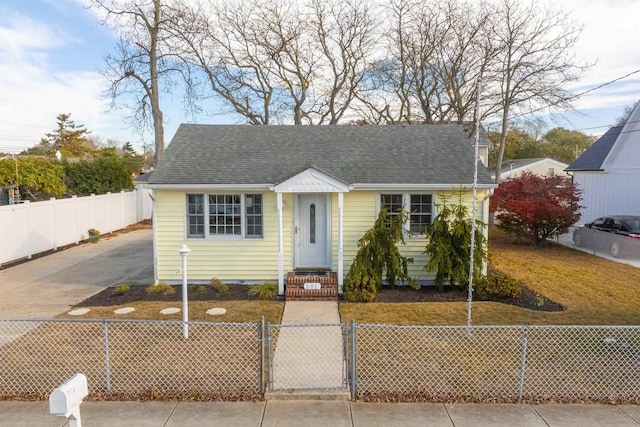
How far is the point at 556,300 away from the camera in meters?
10.1

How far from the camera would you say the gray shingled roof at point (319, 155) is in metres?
11.2

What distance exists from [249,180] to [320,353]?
18.4 ft

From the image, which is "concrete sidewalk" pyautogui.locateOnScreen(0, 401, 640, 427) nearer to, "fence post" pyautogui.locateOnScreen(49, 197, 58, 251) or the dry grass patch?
the dry grass patch

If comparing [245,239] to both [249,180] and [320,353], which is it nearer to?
[249,180]

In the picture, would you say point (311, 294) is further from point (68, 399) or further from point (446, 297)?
point (68, 399)

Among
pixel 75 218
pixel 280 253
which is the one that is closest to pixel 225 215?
pixel 280 253

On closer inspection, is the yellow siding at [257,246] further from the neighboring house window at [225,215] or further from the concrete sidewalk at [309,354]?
the concrete sidewalk at [309,354]

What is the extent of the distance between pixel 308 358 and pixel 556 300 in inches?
263

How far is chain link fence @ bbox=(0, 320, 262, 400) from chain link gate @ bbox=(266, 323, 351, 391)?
0.30 metres

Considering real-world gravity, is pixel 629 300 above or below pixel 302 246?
below

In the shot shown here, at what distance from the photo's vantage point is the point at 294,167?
11.8 metres

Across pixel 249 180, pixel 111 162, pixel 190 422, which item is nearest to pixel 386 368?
pixel 190 422

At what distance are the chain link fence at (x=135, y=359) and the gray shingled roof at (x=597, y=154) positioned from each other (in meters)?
21.0

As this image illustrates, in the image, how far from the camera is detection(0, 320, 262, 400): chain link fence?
18.4ft
